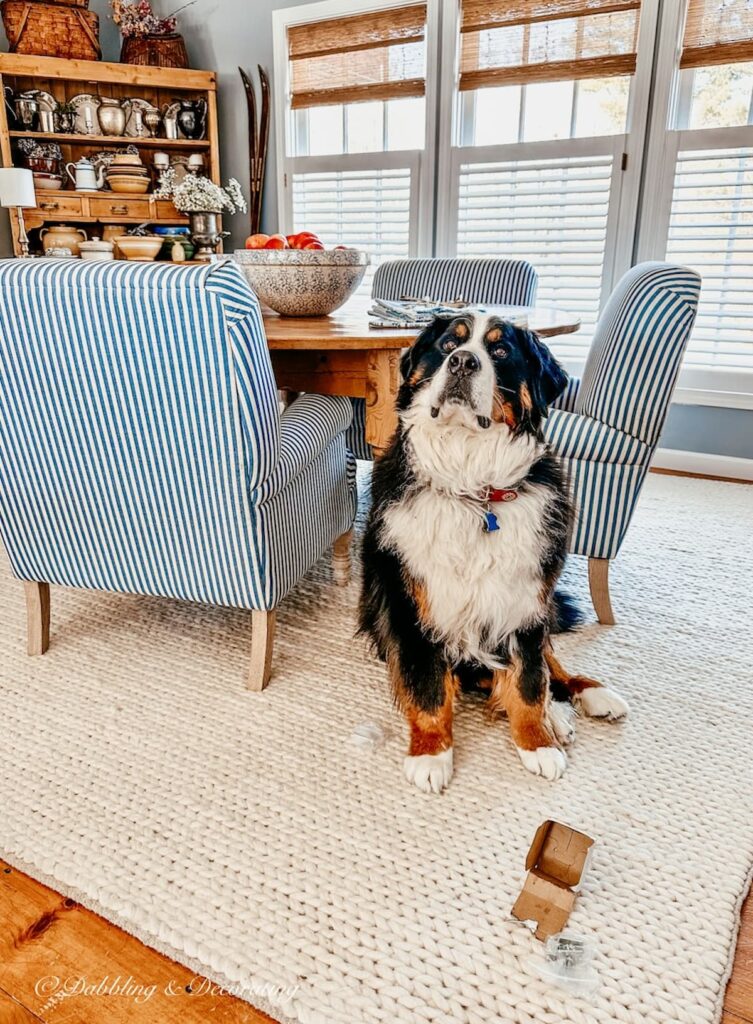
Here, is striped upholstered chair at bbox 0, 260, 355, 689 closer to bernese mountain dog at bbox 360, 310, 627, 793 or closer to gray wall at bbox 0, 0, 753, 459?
bernese mountain dog at bbox 360, 310, 627, 793

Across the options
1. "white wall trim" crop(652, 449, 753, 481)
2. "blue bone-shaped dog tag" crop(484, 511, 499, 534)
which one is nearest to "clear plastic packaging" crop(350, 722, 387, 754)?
"blue bone-shaped dog tag" crop(484, 511, 499, 534)

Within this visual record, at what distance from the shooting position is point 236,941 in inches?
41.2

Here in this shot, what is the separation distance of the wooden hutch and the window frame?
0.42 m

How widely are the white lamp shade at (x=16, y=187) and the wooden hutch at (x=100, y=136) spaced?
242 millimetres

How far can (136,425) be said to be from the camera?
57.4 inches

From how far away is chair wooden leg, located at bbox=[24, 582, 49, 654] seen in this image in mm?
1807

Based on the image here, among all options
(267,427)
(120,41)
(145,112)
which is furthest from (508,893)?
(120,41)

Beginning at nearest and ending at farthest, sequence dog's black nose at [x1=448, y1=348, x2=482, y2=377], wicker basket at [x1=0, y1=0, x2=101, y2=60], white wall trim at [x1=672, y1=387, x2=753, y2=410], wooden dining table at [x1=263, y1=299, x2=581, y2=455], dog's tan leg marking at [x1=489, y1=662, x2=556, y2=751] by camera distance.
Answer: dog's black nose at [x1=448, y1=348, x2=482, y2=377]
dog's tan leg marking at [x1=489, y1=662, x2=556, y2=751]
wooden dining table at [x1=263, y1=299, x2=581, y2=455]
white wall trim at [x1=672, y1=387, x2=753, y2=410]
wicker basket at [x1=0, y1=0, x2=101, y2=60]

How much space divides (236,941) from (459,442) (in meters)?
0.86

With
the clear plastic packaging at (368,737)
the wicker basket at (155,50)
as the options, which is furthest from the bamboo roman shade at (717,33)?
the clear plastic packaging at (368,737)

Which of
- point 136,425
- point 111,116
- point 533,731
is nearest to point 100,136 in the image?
point 111,116

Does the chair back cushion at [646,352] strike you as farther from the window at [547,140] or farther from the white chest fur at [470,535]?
the window at [547,140]

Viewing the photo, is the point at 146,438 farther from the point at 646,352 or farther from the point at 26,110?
the point at 26,110

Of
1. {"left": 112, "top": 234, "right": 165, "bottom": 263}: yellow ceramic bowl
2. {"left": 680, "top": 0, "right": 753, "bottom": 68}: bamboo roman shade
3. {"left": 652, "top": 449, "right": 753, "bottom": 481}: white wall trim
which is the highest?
{"left": 680, "top": 0, "right": 753, "bottom": 68}: bamboo roman shade
